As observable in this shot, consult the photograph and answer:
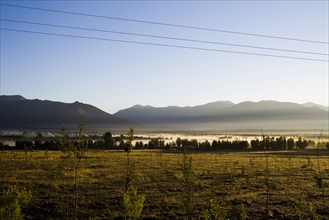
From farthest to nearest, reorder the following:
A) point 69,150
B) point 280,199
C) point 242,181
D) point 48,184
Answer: point 242,181, point 48,184, point 280,199, point 69,150

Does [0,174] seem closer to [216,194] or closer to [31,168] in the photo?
[31,168]

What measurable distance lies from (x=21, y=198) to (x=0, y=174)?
2629 centimetres

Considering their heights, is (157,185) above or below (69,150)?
below

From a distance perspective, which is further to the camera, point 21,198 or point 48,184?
point 48,184

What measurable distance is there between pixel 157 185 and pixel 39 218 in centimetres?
1260

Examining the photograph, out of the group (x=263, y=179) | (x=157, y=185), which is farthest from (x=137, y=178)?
(x=263, y=179)

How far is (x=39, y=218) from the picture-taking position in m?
24.0

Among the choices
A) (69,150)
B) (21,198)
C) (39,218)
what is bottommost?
(39,218)

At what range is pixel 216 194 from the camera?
101 ft

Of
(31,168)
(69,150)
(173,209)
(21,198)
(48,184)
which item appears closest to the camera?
(21,198)

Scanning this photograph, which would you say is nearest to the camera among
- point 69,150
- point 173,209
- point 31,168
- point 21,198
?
point 21,198

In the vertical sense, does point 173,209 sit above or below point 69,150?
below

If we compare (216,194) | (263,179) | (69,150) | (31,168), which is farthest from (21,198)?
(31,168)

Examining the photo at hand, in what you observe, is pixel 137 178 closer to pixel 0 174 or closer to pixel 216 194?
pixel 216 194
